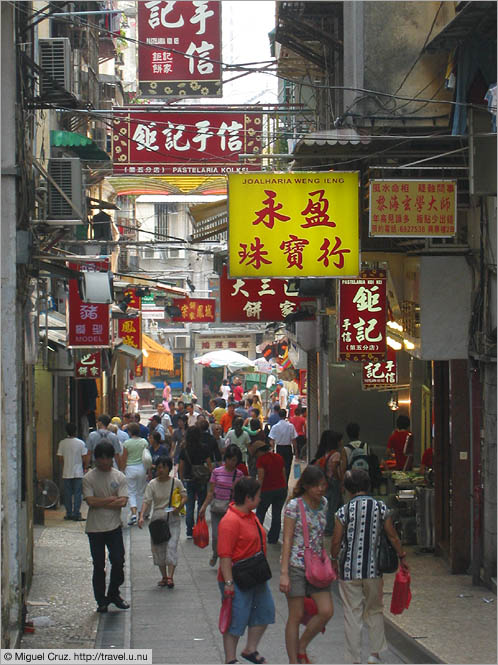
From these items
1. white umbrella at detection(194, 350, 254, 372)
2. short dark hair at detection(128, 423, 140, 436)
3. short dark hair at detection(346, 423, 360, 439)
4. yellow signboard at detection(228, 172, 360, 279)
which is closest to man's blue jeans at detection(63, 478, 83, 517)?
short dark hair at detection(128, 423, 140, 436)

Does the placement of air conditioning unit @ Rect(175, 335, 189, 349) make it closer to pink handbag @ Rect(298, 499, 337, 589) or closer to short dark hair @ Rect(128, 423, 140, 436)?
short dark hair @ Rect(128, 423, 140, 436)

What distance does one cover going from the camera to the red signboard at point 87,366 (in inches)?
849

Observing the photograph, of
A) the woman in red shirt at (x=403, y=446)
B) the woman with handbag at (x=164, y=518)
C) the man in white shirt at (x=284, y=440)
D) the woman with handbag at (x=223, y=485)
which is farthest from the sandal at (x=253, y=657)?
the man in white shirt at (x=284, y=440)

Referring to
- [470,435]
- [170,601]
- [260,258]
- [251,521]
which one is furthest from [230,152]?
[251,521]

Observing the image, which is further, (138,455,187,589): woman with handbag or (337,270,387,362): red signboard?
(337,270,387,362): red signboard

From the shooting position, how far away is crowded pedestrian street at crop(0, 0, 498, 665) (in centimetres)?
866

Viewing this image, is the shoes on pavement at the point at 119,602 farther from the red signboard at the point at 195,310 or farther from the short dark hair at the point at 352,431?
the red signboard at the point at 195,310

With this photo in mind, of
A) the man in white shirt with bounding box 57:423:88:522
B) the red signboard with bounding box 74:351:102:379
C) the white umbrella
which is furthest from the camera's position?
the white umbrella

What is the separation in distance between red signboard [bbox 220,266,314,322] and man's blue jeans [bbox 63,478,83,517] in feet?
14.2

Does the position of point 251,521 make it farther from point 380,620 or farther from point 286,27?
point 286,27

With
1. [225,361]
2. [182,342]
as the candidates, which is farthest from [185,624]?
[182,342]

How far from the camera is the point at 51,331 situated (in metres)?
20.3

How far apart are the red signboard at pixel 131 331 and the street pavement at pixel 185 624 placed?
57.3ft

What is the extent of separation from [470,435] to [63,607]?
5.03 metres
